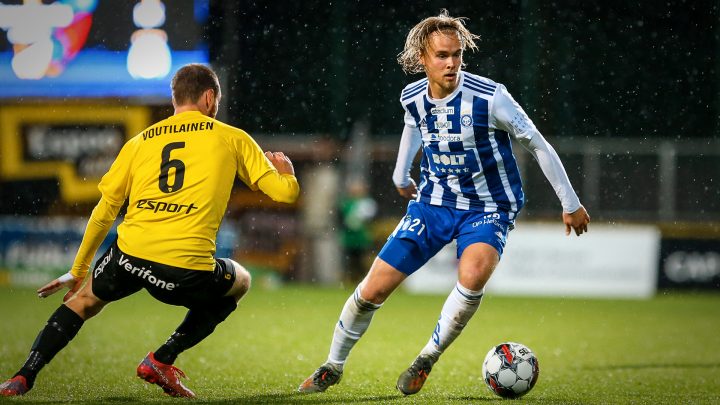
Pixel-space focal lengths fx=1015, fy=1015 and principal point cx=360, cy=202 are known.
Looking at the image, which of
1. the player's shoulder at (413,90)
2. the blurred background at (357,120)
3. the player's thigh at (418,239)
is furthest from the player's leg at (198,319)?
the blurred background at (357,120)

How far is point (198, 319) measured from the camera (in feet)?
17.2

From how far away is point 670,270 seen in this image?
14.0 m

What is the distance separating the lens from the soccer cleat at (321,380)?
5414 millimetres

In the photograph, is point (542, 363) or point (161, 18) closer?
point (542, 363)

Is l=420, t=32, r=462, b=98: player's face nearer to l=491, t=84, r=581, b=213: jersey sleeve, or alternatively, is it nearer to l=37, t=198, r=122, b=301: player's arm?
l=491, t=84, r=581, b=213: jersey sleeve

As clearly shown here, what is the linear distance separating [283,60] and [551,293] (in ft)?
19.8

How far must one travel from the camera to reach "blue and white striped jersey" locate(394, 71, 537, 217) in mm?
5289

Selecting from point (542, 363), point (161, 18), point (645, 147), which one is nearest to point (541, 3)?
point (645, 147)

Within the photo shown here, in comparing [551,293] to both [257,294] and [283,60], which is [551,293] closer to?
[257,294]

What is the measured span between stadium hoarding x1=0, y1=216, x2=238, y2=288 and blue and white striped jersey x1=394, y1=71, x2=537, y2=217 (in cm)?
904

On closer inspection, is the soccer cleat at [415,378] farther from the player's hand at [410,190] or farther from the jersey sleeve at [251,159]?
the jersey sleeve at [251,159]

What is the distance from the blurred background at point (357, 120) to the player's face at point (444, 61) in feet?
24.1

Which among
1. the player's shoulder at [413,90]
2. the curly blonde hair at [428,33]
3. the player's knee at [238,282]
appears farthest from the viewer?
the player's shoulder at [413,90]

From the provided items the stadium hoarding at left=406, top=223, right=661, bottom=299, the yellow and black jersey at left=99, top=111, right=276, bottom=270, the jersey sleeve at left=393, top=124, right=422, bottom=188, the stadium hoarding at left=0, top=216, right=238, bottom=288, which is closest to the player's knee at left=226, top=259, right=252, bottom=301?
the yellow and black jersey at left=99, top=111, right=276, bottom=270
